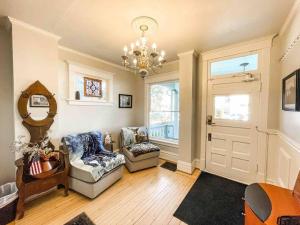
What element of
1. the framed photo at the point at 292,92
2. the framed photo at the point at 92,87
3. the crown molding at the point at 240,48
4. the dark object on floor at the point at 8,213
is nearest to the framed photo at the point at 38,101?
the framed photo at the point at 92,87

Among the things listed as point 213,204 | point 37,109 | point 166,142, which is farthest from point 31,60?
point 213,204

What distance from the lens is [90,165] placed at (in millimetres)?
2146

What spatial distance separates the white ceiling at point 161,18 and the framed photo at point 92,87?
2.73 feet

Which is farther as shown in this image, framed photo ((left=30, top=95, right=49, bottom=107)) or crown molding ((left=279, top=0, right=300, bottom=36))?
framed photo ((left=30, top=95, right=49, bottom=107))

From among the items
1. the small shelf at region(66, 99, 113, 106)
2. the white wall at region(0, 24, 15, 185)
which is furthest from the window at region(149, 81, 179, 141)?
the white wall at region(0, 24, 15, 185)

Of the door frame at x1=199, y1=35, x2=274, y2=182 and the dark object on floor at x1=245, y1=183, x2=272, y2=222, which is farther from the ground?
the door frame at x1=199, y1=35, x2=274, y2=182

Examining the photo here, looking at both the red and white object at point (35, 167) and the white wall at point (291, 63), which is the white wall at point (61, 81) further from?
the white wall at point (291, 63)

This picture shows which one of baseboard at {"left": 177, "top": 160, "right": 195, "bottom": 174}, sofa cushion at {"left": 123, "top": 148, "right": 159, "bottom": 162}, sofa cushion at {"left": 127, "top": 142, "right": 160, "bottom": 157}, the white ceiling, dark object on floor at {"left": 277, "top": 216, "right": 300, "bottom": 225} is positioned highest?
the white ceiling

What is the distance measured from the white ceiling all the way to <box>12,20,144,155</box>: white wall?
9.3 inches

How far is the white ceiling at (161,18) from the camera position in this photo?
1.56 m

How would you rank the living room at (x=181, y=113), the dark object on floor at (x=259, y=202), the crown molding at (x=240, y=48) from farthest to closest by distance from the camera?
the crown molding at (x=240, y=48)
the living room at (x=181, y=113)
the dark object on floor at (x=259, y=202)

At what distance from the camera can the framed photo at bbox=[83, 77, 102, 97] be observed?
3080mm

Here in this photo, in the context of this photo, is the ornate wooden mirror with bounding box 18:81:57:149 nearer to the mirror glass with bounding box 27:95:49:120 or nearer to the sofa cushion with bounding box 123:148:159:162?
the mirror glass with bounding box 27:95:49:120

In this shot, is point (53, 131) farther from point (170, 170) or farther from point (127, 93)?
point (170, 170)
